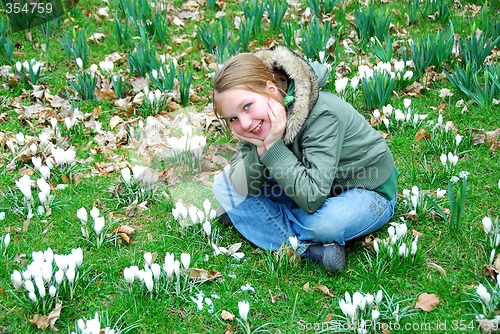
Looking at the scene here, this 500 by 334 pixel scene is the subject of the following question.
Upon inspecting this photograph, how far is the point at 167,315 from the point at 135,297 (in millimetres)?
175

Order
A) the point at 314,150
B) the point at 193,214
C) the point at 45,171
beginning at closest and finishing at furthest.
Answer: the point at 314,150 → the point at 193,214 → the point at 45,171

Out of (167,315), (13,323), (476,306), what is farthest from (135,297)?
(476,306)

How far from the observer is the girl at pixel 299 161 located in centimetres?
278

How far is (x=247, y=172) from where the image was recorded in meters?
2.99

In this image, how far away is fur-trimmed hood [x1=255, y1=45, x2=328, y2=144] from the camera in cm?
278

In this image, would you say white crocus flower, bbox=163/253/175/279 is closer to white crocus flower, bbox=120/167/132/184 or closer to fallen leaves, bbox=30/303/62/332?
fallen leaves, bbox=30/303/62/332

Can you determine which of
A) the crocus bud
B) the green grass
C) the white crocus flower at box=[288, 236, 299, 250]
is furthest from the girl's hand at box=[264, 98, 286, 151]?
the crocus bud

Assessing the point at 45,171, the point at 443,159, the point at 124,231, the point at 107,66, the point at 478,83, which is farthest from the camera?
the point at 107,66

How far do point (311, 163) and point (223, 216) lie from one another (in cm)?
73

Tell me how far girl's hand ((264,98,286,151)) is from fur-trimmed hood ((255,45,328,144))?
0.03 metres

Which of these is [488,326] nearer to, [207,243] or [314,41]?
[207,243]

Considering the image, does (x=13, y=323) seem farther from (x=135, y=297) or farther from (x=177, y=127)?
(x=177, y=127)

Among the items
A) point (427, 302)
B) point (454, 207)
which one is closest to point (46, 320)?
point (427, 302)

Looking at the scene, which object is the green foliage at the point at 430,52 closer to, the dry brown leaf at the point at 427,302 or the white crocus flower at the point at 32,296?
the dry brown leaf at the point at 427,302
